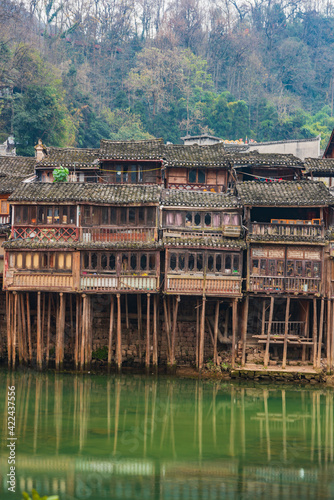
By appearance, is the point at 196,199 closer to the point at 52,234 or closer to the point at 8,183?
the point at 52,234

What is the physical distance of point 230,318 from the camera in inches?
1518

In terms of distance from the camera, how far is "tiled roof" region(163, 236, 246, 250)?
3510 centimetres

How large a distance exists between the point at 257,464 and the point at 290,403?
805cm

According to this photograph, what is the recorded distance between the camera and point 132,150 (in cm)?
4081

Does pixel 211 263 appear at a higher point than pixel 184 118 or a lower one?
lower

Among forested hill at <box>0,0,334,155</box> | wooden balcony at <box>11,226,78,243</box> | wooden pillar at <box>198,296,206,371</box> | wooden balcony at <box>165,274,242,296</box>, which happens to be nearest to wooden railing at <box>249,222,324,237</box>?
wooden balcony at <box>165,274,242,296</box>

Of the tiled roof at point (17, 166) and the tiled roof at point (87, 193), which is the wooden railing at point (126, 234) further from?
the tiled roof at point (17, 166)

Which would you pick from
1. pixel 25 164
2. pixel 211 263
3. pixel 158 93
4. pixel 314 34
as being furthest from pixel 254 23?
pixel 211 263

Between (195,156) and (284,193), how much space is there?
6987 mm

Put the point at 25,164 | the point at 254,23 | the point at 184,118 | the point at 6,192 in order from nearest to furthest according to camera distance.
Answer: the point at 6,192, the point at 25,164, the point at 184,118, the point at 254,23

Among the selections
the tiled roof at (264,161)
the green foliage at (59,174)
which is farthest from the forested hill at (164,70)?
the tiled roof at (264,161)

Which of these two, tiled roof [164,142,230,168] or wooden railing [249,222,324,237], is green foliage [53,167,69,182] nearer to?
tiled roof [164,142,230,168]

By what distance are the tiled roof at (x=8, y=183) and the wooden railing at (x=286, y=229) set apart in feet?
45.0

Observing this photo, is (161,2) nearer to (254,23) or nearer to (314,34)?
(254,23)
